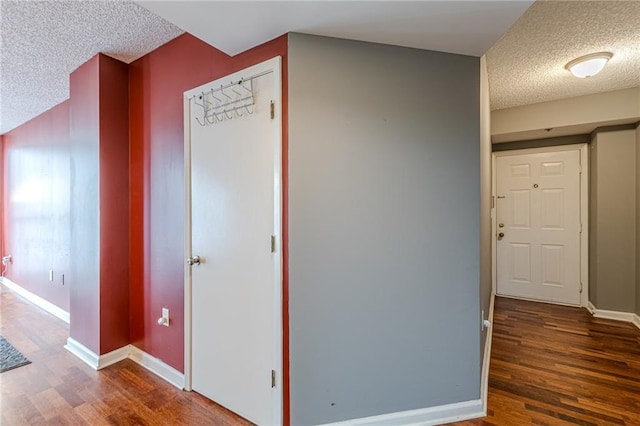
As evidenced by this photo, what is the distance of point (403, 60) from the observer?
1630 mm

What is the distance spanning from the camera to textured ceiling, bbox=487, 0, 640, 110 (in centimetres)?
181

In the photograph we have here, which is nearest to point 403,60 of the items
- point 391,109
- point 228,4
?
point 391,109

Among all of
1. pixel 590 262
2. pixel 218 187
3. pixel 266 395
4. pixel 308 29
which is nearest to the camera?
pixel 308 29

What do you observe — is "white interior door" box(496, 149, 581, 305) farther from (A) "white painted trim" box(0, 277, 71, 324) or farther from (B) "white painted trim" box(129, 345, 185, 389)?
(A) "white painted trim" box(0, 277, 71, 324)

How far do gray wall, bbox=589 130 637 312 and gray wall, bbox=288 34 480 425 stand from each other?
9.11 ft

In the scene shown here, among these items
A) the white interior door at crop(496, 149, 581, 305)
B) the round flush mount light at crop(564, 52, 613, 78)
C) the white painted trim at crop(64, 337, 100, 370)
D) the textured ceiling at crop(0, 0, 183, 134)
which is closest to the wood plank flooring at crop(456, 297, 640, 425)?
the white interior door at crop(496, 149, 581, 305)

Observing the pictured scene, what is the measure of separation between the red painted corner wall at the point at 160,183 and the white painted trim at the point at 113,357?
0.14m

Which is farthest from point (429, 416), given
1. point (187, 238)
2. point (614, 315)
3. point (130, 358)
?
point (614, 315)

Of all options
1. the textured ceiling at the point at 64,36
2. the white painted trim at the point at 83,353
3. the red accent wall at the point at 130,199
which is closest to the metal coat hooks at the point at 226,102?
the red accent wall at the point at 130,199

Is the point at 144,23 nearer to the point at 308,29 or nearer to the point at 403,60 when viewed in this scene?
→ the point at 308,29

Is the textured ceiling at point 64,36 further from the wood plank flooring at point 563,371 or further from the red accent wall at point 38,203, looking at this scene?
the wood plank flooring at point 563,371

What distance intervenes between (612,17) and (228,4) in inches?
96.1

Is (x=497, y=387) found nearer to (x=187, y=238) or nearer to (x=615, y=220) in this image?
(x=187, y=238)

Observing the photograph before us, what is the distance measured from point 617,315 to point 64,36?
5851mm
